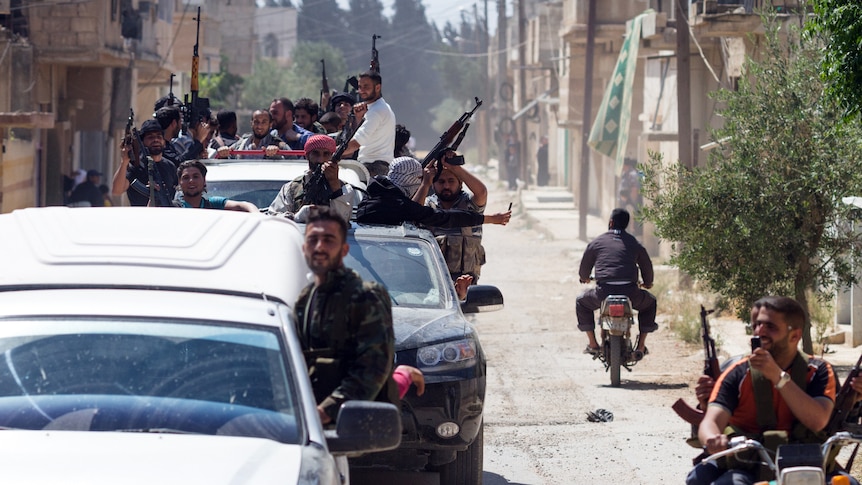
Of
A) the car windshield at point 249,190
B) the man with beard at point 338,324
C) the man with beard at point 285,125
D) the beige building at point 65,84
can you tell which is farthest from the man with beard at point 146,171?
the beige building at point 65,84

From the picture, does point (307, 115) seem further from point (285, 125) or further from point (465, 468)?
point (465, 468)

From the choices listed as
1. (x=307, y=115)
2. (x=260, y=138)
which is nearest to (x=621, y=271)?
(x=260, y=138)

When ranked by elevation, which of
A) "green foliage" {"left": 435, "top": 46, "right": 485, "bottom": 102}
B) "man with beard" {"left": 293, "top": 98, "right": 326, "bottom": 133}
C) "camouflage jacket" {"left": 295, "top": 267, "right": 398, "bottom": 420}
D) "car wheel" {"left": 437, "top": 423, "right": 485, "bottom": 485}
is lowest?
"car wheel" {"left": 437, "top": 423, "right": 485, "bottom": 485}

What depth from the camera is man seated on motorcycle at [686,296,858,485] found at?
4.67 metres

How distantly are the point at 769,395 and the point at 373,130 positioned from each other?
6.90 metres

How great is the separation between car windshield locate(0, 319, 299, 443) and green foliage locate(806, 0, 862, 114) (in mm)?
4975

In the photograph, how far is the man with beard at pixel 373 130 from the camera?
11250 millimetres

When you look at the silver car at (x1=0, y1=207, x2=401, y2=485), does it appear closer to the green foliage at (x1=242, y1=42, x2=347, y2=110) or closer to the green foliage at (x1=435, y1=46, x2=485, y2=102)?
the green foliage at (x1=242, y1=42, x2=347, y2=110)

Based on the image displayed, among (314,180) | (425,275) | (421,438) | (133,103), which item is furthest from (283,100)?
(133,103)

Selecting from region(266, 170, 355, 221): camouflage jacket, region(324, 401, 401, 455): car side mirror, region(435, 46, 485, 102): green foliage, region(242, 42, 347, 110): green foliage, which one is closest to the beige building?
region(266, 170, 355, 221): camouflage jacket

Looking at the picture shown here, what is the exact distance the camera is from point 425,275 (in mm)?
7785

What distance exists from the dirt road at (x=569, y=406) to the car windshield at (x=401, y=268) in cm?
125

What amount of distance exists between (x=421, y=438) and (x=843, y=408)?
7.99ft

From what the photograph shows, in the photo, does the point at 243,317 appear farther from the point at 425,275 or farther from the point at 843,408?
the point at 425,275
